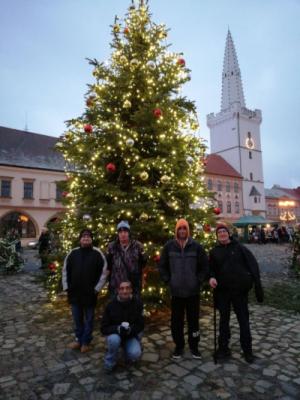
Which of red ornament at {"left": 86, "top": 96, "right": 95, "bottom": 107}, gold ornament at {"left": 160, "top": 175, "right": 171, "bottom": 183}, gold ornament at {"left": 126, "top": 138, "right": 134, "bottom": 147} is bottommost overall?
gold ornament at {"left": 160, "top": 175, "right": 171, "bottom": 183}

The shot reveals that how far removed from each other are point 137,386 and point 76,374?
0.88m

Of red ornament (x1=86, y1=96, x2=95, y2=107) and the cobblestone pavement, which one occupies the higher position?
red ornament (x1=86, y1=96, x2=95, y2=107)

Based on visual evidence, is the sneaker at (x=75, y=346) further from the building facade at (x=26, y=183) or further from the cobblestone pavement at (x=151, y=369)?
the building facade at (x=26, y=183)

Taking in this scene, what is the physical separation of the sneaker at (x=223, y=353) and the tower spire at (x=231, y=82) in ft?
200

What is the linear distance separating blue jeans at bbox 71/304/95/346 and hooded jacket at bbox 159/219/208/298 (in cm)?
135

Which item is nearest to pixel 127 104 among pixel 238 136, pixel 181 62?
pixel 181 62

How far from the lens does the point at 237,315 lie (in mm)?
4590

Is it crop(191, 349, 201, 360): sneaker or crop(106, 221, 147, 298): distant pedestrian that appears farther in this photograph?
crop(106, 221, 147, 298): distant pedestrian

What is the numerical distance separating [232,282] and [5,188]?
30.9 meters

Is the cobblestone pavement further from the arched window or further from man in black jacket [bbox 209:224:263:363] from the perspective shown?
the arched window

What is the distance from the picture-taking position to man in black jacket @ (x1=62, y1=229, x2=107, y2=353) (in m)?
4.85

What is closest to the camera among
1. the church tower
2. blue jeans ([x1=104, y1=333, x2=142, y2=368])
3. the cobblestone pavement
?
the cobblestone pavement

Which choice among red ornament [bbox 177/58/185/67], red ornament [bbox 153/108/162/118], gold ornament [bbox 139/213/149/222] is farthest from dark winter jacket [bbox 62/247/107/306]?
red ornament [bbox 177/58/185/67]

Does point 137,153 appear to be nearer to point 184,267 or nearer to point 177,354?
point 184,267
